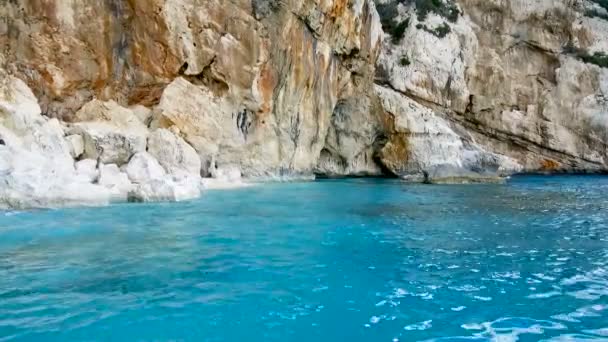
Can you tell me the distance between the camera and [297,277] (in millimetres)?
6715

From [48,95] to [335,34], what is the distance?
15892mm

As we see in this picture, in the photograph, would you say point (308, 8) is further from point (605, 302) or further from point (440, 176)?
point (605, 302)

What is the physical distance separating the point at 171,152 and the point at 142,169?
3338 millimetres

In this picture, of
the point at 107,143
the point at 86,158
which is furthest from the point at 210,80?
the point at 86,158

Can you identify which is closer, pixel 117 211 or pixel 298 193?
pixel 117 211

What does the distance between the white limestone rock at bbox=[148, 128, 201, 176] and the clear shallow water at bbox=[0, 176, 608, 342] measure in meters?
7.51

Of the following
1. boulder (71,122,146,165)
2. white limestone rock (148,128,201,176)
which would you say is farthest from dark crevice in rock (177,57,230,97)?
boulder (71,122,146,165)

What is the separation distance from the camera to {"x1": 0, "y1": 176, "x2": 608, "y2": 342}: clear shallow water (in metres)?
4.85

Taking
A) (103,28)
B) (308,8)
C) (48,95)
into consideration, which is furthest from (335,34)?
(48,95)

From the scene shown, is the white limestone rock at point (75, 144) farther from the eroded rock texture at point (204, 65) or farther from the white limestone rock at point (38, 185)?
the white limestone rock at point (38, 185)

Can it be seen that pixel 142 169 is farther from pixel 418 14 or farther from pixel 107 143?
pixel 418 14

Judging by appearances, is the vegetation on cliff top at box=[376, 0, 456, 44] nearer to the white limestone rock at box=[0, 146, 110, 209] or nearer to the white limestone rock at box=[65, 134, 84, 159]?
the white limestone rock at box=[65, 134, 84, 159]

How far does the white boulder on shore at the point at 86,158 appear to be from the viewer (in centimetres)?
1346

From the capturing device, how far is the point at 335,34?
2995 centimetres
